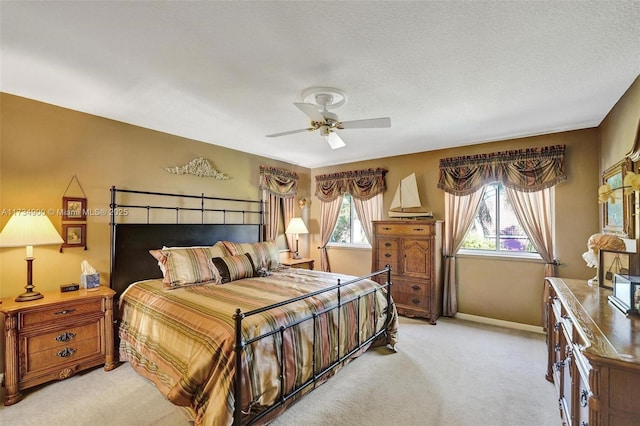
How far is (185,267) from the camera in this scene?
3.07 meters

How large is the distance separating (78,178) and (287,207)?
3119 millimetres

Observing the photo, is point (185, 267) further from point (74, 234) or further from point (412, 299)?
point (412, 299)

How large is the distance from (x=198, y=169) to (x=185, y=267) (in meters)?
1.62

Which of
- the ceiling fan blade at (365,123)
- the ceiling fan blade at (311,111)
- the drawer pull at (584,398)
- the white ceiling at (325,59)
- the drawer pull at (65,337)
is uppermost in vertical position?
the white ceiling at (325,59)

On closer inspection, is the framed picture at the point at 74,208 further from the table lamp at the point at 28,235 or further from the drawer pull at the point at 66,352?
the drawer pull at the point at 66,352

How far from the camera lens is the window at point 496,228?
161 inches

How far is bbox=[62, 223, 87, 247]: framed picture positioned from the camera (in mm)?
2994

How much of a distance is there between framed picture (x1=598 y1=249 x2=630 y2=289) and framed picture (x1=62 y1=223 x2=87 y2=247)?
471cm

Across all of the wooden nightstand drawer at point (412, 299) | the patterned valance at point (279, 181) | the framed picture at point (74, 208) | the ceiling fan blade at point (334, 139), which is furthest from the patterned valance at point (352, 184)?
the framed picture at point (74, 208)

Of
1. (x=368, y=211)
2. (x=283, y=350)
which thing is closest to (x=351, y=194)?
(x=368, y=211)

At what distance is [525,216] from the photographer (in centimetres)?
392

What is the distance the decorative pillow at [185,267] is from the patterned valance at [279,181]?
1971mm

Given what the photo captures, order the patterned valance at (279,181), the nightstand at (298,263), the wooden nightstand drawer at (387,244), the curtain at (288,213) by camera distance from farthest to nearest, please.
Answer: the curtain at (288,213) → the patterned valance at (279,181) → the nightstand at (298,263) → the wooden nightstand drawer at (387,244)

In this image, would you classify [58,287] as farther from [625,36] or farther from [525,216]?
[525,216]
